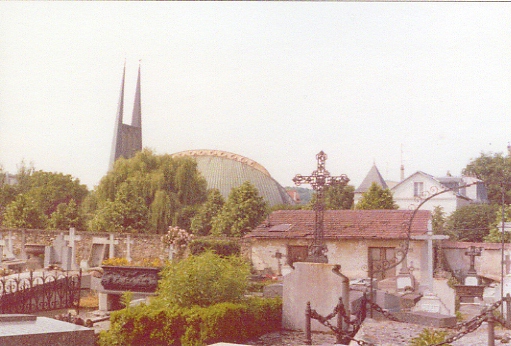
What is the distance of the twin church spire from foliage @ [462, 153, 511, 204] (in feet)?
16.8

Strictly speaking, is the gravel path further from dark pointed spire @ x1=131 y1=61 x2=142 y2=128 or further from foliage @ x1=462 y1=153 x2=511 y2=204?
dark pointed spire @ x1=131 y1=61 x2=142 y2=128

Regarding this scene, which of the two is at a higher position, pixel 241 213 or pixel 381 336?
pixel 241 213

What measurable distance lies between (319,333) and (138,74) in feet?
15.2

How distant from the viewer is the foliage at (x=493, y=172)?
7621 millimetres

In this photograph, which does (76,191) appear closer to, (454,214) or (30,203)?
(30,203)

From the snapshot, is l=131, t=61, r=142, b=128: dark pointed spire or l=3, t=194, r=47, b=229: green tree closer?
l=131, t=61, r=142, b=128: dark pointed spire

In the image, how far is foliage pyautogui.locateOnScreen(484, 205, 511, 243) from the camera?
7.98 meters

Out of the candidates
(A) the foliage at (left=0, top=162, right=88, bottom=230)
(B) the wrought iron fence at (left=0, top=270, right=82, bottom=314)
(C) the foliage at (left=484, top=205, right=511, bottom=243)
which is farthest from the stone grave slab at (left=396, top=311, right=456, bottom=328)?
(A) the foliage at (left=0, top=162, right=88, bottom=230)

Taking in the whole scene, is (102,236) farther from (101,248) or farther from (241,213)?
(241,213)

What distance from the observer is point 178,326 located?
678cm

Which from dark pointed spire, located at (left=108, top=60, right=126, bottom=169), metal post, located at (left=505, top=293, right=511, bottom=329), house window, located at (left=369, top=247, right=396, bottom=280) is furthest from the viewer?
house window, located at (left=369, top=247, right=396, bottom=280)

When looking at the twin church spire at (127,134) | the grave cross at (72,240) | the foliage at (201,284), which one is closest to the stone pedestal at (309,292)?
the foliage at (201,284)

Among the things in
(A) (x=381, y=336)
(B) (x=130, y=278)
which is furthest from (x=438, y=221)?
(B) (x=130, y=278)

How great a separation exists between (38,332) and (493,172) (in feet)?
20.5
